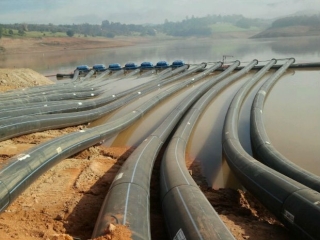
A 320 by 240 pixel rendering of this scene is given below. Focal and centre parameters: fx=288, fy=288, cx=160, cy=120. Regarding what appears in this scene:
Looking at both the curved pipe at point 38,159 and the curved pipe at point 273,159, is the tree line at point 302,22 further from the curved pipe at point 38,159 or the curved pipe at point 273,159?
the curved pipe at point 38,159

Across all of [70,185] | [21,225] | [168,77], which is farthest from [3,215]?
[168,77]

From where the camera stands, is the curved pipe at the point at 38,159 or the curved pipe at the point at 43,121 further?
the curved pipe at the point at 43,121

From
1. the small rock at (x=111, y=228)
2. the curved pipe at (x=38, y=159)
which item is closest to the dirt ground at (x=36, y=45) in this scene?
the curved pipe at (x=38, y=159)

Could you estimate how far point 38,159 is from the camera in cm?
563

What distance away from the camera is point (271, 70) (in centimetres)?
2234

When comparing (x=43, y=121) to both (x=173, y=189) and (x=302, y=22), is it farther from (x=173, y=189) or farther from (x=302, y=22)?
(x=302, y=22)

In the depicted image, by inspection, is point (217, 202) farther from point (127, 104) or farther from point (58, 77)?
point (58, 77)

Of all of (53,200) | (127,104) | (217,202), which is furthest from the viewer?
(127,104)

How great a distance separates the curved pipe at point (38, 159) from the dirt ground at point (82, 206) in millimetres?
255

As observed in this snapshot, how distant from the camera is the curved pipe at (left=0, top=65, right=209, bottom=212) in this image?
4.66m

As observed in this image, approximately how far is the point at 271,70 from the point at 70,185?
20.2 metres

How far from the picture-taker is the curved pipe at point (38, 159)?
466 centimetres

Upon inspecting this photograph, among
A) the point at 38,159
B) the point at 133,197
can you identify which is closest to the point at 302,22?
the point at 38,159

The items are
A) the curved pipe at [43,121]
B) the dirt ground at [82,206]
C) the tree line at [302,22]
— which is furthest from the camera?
the tree line at [302,22]
